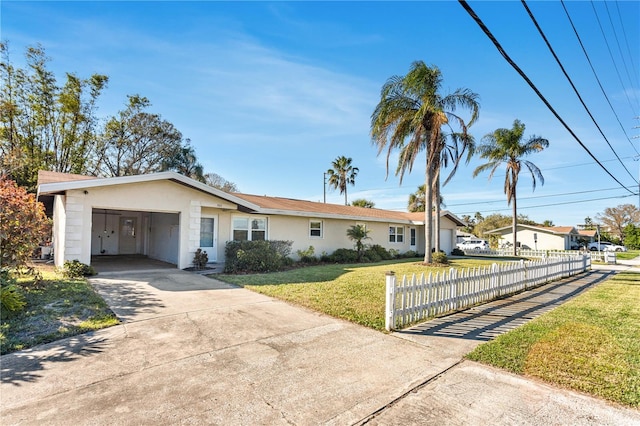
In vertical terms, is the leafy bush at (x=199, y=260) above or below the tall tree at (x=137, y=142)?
below

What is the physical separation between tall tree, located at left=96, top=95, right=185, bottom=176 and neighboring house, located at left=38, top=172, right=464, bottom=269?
13377 millimetres

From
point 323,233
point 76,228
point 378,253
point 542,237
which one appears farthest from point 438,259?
point 542,237

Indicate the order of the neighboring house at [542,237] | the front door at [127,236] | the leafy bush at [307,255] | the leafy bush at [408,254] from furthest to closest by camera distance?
1. the neighboring house at [542,237]
2. the leafy bush at [408,254]
3. the front door at [127,236]
4. the leafy bush at [307,255]

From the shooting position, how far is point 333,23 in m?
7.64

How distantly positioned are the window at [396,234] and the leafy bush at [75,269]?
56.8ft

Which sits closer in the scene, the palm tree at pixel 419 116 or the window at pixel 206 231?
the window at pixel 206 231

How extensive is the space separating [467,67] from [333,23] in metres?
4.23

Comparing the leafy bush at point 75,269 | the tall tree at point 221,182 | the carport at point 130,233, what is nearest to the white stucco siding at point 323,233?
the carport at point 130,233

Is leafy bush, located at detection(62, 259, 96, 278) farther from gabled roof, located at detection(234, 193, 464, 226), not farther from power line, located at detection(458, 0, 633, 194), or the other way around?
power line, located at detection(458, 0, 633, 194)

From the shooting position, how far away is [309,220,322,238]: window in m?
17.3

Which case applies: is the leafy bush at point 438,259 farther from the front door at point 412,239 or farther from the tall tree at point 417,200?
the tall tree at point 417,200

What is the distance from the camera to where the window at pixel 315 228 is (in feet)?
56.7

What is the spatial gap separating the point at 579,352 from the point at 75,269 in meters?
12.1

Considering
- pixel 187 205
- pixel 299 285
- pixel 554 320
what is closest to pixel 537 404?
pixel 554 320
